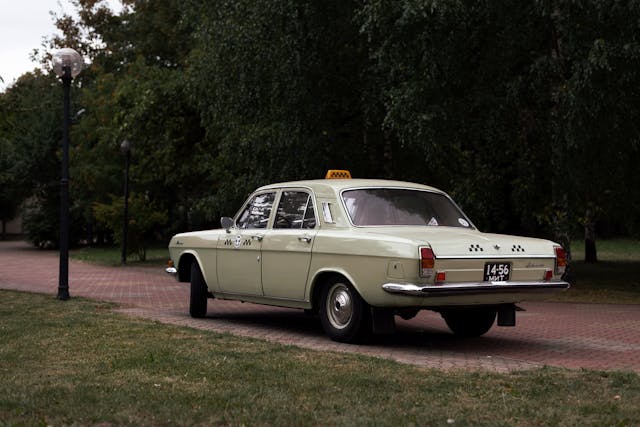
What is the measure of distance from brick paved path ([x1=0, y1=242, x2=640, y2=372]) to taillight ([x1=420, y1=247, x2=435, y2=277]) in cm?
77

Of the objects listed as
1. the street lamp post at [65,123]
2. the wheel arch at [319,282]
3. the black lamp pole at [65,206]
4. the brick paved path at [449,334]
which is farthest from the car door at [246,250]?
the street lamp post at [65,123]

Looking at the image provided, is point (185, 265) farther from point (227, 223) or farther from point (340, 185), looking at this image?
point (340, 185)

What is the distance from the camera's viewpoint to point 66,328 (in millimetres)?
9969

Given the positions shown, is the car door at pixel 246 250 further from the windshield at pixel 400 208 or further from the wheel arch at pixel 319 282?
the windshield at pixel 400 208

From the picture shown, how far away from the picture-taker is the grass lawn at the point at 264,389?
551 cm

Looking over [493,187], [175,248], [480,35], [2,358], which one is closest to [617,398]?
[2,358]

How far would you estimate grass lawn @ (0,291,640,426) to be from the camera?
5508mm

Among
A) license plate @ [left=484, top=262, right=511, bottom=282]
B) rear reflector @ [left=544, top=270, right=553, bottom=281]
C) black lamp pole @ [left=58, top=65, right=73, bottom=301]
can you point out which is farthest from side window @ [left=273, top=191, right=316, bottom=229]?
black lamp pole @ [left=58, top=65, right=73, bottom=301]

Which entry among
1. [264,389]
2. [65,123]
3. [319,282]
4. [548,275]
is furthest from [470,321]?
[65,123]

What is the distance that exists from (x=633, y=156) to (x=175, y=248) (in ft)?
31.7

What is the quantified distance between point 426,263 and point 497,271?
2.73 feet

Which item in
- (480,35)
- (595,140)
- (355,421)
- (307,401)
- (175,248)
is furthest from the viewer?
(480,35)

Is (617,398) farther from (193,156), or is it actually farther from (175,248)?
(193,156)

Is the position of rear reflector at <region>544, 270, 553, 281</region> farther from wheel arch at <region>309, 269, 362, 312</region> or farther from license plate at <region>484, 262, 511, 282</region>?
wheel arch at <region>309, 269, 362, 312</region>
